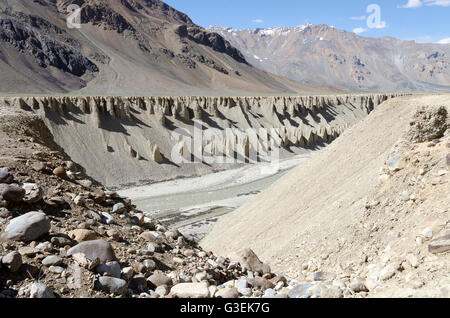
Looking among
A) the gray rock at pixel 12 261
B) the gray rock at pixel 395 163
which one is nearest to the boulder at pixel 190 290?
the gray rock at pixel 12 261

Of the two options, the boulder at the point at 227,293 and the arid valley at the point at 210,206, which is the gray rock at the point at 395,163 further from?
the boulder at the point at 227,293

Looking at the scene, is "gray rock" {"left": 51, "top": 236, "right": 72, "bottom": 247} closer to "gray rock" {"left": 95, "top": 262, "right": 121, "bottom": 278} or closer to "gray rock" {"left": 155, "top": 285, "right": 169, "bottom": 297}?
"gray rock" {"left": 95, "top": 262, "right": 121, "bottom": 278}

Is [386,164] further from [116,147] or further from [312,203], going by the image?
[116,147]

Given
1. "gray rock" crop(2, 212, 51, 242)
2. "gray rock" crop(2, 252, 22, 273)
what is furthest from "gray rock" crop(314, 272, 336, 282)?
"gray rock" crop(2, 252, 22, 273)

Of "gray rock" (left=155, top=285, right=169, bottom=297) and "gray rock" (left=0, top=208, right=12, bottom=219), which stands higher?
"gray rock" (left=0, top=208, right=12, bottom=219)

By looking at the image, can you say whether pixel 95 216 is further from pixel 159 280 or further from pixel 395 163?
pixel 395 163

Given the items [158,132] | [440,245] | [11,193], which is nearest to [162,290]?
[11,193]
